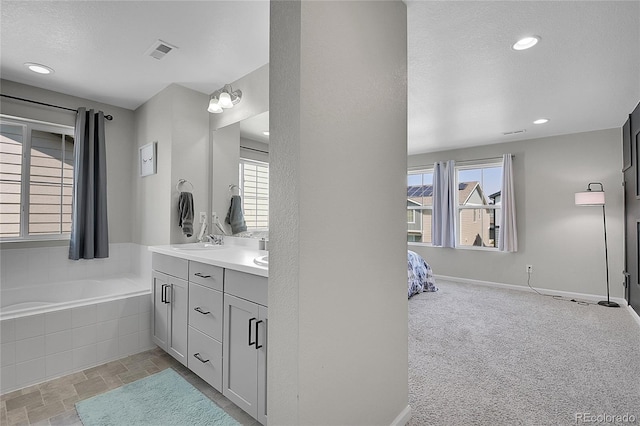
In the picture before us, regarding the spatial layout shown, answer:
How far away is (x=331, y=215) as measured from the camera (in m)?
1.19

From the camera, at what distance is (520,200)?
4660 mm

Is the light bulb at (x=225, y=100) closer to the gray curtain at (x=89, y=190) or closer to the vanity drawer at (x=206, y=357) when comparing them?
the gray curtain at (x=89, y=190)

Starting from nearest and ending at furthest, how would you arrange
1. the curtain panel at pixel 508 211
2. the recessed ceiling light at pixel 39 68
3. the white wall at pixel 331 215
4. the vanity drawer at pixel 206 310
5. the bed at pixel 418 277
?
1. the white wall at pixel 331 215
2. the vanity drawer at pixel 206 310
3. the recessed ceiling light at pixel 39 68
4. the bed at pixel 418 277
5. the curtain panel at pixel 508 211

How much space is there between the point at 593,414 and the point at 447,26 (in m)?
2.52

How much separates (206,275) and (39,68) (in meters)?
2.46

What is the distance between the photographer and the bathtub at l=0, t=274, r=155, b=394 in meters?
2.05

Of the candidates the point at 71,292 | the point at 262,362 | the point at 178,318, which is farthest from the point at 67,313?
the point at 262,362

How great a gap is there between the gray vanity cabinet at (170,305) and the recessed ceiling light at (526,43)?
284 centimetres

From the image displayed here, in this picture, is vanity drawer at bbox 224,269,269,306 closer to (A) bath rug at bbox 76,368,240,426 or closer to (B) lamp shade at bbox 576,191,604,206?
(A) bath rug at bbox 76,368,240,426

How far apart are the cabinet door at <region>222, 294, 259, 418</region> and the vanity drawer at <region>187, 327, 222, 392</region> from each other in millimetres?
73

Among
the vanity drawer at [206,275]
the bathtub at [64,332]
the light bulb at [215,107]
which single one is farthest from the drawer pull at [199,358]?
the light bulb at [215,107]

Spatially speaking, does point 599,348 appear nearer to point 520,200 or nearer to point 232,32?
point 520,200

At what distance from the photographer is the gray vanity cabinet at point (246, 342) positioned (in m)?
1.50

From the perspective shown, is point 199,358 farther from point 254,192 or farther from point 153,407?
point 254,192
